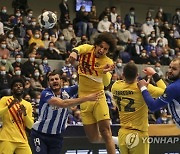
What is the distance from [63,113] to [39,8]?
1824 centimetres

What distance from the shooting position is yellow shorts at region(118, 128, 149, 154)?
9.38 metres

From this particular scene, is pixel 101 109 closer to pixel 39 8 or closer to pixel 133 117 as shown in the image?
pixel 133 117

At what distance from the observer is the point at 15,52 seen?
19672mm

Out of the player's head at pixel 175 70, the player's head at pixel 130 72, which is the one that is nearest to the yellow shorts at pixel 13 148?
the player's head at pixel 130 72

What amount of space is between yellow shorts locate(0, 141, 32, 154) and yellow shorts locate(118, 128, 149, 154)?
5.85 feet

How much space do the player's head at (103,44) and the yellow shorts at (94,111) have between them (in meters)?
0.85

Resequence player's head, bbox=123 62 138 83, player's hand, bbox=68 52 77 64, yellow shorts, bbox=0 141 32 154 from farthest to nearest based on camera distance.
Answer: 1. yellow shorts, bbox=0 141 32 154
2. player's head, bbox=123 62 138 83
3. player's hand, bbox=68 52 77 64

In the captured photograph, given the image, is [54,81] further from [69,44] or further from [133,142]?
[69,44]

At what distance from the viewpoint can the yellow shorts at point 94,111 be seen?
9.98 meters

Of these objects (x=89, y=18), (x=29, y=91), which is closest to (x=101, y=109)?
(x=29, y=91)

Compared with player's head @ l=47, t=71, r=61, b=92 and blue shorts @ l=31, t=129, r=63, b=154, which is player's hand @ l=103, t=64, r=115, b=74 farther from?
blue shorts @ l=31, t=129, r=63, b=154

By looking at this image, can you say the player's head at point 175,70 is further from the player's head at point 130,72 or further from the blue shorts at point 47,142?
the blue shorts at point 47,142

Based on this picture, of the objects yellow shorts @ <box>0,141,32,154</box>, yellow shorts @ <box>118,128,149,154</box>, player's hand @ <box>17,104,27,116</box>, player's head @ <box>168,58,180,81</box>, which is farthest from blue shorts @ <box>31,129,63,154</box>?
player's head @ <box>168,58,180,81</box>

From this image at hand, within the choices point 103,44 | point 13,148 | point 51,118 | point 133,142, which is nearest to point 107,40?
point 103,44
